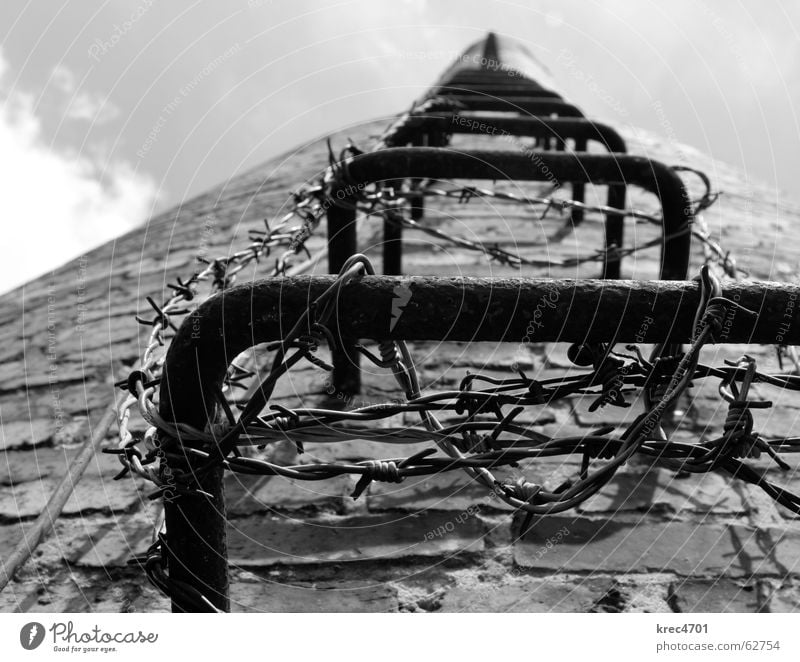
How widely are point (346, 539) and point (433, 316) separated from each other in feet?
3.74

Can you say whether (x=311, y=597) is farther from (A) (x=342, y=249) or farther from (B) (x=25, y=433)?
(B) (x=25, y=433)

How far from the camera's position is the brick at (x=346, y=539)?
6.51 ft

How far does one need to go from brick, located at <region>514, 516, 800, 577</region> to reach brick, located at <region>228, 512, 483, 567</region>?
179mm

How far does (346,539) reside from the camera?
2051mm

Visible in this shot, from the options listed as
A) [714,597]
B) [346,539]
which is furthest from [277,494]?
[714,597]

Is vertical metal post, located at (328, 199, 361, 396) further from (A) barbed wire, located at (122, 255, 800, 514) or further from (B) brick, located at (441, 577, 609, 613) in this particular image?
(A) barbed wire, located at (122, 255, 800, 514)

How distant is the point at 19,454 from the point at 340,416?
6.07ft

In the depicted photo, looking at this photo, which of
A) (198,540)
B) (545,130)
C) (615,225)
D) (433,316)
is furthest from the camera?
(545,130)

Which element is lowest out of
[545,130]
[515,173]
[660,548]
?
[660,548]

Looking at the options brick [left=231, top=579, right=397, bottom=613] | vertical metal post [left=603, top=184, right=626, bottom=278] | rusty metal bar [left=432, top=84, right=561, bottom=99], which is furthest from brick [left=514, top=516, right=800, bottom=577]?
rusty metal bar [left=432, top=84, right=561, bottom=99]

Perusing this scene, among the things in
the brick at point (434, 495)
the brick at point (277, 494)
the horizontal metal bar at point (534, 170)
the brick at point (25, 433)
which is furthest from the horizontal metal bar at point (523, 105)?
the brick at point (25, 433)

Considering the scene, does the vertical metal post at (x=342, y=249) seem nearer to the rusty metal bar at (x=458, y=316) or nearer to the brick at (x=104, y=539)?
the brick at (x=104, y=539)

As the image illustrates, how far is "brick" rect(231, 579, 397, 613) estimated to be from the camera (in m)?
1.81

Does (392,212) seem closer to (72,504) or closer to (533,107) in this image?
(72,504)
